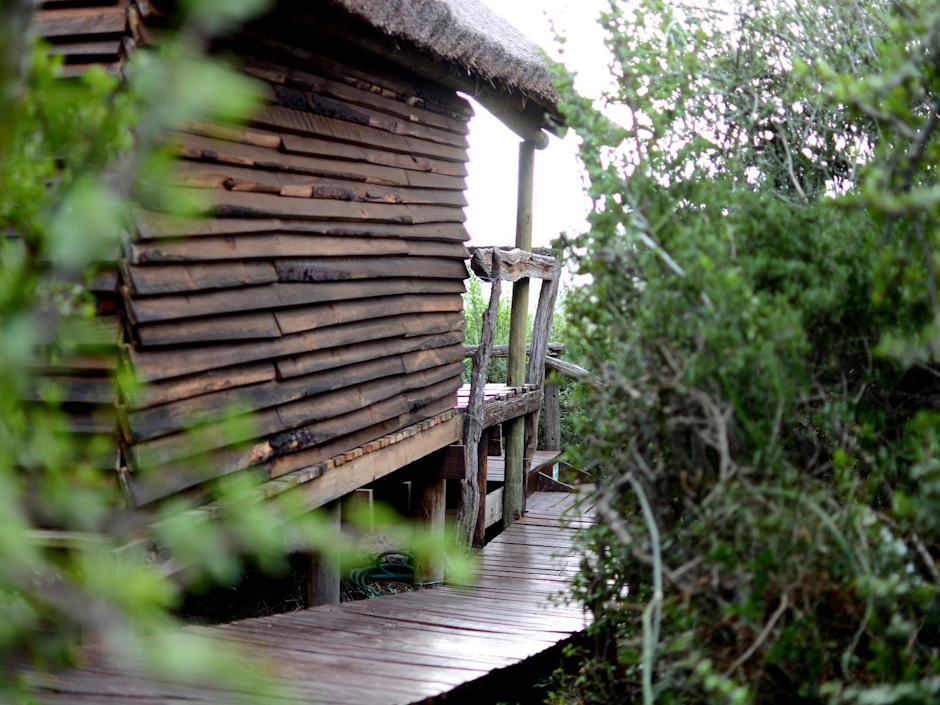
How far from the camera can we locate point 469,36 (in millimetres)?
5523

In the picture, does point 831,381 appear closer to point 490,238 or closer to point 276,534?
point 276,534

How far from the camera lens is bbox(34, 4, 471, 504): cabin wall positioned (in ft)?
12.1

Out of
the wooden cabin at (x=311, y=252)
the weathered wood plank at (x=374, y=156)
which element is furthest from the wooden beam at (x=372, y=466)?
the weathered wood plank at (x=374, y=156)

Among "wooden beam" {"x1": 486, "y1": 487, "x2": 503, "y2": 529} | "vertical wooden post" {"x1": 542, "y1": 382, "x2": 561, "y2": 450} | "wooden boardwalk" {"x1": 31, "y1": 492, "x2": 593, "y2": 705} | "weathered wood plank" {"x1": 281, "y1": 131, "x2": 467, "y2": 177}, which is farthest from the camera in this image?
"vertical wooden post" {"x1": 542, "y1": 382, "x2": 561, "y2": 450}

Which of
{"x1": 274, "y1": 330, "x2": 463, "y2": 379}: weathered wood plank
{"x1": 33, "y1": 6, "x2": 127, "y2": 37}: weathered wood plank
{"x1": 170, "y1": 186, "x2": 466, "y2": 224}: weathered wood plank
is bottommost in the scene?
{"x1": 274, "y1": 330, "x2": 463, "y2": 379}: weathered wood plank

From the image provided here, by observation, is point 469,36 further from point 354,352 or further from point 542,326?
point 542,326

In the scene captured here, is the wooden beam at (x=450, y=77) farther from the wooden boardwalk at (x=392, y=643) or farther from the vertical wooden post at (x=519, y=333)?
the wooden boardwalk at (x=392, y=643)

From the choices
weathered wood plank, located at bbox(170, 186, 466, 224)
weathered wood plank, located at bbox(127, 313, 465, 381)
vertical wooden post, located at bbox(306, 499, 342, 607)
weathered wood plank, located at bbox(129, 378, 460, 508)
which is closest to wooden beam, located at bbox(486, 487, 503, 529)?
weathered wood plank, located at bbox(129, 378, 460, 508)

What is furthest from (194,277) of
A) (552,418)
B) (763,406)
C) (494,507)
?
(552,418)

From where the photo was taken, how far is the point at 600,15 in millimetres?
3119

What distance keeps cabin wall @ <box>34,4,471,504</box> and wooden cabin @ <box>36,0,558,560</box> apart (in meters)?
0.01

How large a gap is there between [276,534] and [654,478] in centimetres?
146

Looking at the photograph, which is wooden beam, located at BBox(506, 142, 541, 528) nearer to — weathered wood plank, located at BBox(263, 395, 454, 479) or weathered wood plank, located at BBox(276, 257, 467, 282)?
weathered wood plank, located at BBox(276, 257, 467, 282)

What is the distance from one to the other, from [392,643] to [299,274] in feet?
5.94
